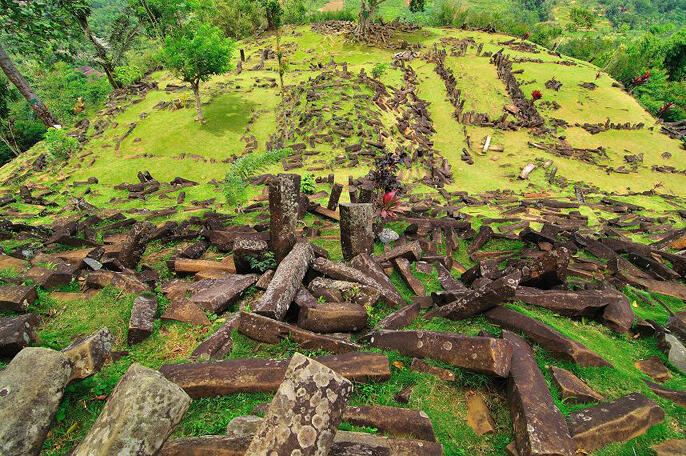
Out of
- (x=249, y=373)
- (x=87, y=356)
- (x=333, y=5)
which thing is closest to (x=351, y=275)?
(x=249, y=373)

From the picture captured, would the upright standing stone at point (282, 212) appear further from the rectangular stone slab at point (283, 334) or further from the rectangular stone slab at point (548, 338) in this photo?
the rectangular stone slab at point (548, 338)

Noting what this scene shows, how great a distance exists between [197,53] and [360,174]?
1058cm

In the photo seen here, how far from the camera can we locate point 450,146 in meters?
19.9

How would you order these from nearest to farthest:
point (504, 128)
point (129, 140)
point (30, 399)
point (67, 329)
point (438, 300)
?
point (30, 399)
point (67, 329)
point (438, 300)
point (129, 140)
point (504, 128)

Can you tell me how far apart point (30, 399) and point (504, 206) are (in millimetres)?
13647

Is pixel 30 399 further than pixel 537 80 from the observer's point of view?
No

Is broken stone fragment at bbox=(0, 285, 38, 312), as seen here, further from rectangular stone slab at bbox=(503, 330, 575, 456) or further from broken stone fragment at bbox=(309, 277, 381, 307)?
rectangular stone slab at bbox=(503, 330, 575, 456)

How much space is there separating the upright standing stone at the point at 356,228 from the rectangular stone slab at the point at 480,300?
2118 mm

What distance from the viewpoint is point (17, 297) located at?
14.8 feet

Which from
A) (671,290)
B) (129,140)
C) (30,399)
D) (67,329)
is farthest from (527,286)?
(129,140)

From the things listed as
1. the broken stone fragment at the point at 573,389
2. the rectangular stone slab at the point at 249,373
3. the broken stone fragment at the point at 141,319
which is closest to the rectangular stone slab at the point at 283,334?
the rectangular stone slab at the point at 249,373

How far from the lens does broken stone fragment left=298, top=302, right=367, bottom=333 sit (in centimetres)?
446

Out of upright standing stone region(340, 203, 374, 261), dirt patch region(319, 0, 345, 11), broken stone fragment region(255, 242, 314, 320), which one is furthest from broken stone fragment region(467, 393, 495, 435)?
dirt patch region(319, 0, 345, 11)

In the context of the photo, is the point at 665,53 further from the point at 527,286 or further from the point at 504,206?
the point at 527,286
